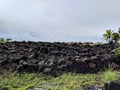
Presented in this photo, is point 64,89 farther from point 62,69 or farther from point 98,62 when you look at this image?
point 98,62

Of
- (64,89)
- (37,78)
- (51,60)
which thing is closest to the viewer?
(64,89)

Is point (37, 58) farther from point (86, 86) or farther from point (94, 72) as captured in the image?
point (86, 86)

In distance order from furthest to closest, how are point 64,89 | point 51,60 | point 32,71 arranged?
point 51,60, point 32,71, point 64,89

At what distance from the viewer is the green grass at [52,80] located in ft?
42.9

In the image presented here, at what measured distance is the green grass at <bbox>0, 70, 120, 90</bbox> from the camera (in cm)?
1307

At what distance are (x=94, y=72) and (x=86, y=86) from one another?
2847mm

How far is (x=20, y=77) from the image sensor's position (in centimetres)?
1446

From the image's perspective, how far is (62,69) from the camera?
1528cm

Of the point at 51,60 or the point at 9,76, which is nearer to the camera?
the point at 9,76

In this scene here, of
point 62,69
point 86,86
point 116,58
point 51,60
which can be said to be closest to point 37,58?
point 51,60

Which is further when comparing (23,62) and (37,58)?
(37,58)

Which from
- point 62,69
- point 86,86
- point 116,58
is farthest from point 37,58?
point 86,86

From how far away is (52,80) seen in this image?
46.1 feet

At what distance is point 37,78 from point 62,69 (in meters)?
1.40
